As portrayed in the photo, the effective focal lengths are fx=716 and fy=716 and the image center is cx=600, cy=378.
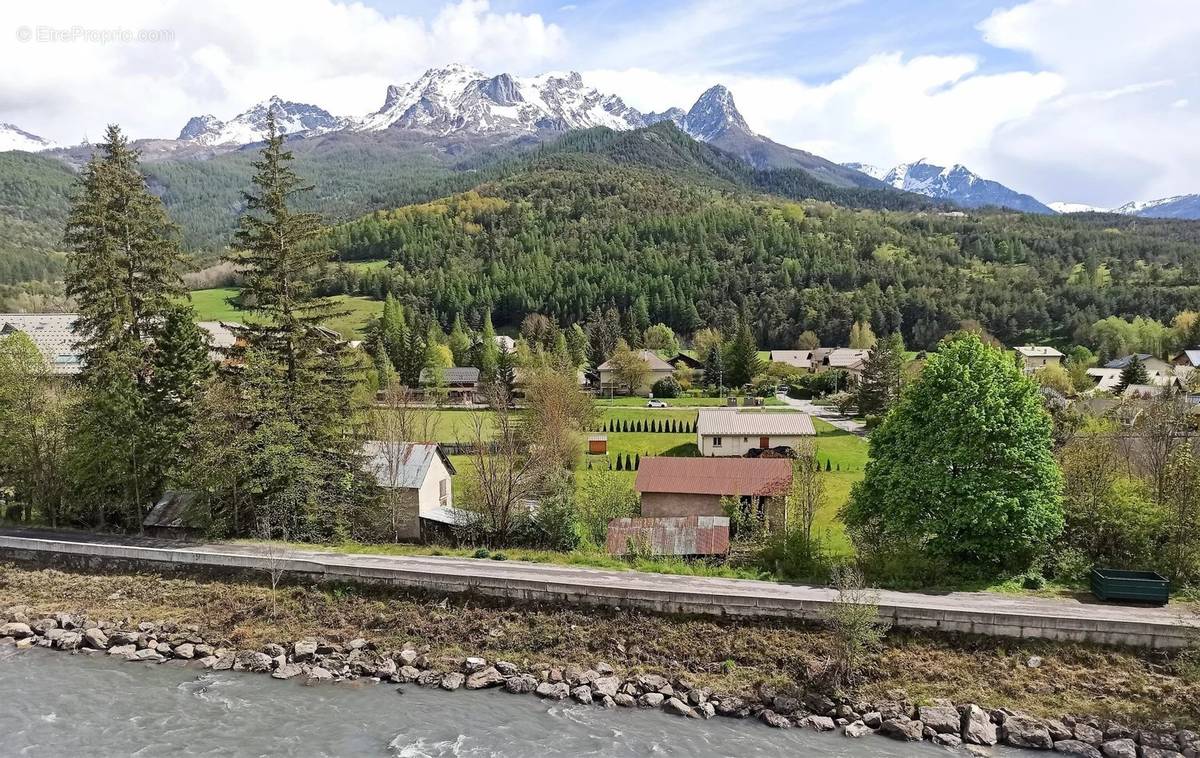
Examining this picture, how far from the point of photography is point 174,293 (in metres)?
31.9

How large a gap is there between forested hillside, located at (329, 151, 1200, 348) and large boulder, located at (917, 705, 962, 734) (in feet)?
366

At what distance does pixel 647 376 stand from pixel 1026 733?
76.0m

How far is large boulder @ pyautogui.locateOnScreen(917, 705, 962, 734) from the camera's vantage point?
18.8 metres

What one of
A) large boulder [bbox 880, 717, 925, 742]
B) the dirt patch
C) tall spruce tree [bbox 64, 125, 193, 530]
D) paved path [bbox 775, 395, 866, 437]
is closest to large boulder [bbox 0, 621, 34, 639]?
the dirt patch

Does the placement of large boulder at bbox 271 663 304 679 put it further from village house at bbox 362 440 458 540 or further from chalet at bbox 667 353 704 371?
chalet at bbox 667 353 704 371

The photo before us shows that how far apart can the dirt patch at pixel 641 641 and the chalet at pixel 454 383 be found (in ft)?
172

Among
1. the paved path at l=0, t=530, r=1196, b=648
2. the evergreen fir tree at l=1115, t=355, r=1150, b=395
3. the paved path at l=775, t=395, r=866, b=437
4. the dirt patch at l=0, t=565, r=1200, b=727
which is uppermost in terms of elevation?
the evergreen fir tree at l=1115, t=355, r=1150, b=395

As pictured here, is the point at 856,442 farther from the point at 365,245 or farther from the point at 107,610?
the point at 365,245

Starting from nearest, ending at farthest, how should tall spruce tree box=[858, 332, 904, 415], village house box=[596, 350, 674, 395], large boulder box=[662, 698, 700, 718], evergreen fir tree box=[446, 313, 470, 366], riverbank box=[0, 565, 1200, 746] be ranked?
riverbank box=[0, 565, 1200, 746]
large boulder box=[662, 698, 700, 718]
tall spruce tree box=[858, 332, 904, 415]
village house box=[596, 350, 674, 395]
evergreen fir tree box=[446, 313, 470, 366]

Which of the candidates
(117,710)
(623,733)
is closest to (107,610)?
(117,710)

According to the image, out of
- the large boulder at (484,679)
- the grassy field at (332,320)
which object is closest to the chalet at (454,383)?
the grassy field at (332,320)

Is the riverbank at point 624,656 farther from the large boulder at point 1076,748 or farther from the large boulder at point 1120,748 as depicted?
the large boulder at point 1120,748

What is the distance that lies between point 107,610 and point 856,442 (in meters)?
48.9

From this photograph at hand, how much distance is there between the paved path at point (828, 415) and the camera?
64.1 meters
